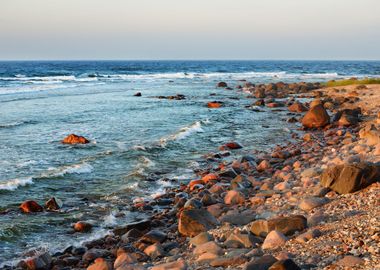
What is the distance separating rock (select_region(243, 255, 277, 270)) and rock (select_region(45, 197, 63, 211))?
243 inches

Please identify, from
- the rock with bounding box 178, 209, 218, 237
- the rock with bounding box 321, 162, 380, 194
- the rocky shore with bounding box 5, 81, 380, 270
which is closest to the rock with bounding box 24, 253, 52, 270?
the rocky shore with bounding box 5, 81, 380, 270

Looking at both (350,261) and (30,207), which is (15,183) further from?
(350,261)

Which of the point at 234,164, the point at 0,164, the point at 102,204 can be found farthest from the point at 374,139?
the point at 0,164

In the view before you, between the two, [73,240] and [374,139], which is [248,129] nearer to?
[374,139]

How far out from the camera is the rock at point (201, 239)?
7531 millimetres

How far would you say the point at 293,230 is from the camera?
705 cm

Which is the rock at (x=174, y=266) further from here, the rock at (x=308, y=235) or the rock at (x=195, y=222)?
the rock at (x=195, y=222)

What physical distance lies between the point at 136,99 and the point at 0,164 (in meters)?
24.1

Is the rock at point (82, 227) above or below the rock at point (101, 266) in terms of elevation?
below

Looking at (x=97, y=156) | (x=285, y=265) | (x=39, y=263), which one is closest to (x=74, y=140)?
(x=97, y=156)

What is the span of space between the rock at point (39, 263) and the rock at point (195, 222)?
2420 millimetres

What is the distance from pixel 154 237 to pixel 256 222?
6.55 ft

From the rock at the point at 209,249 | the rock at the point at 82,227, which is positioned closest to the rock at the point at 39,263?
the rock at the point at 82,227

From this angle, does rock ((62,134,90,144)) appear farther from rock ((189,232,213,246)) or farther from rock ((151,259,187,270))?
rock ((151,259,187,270))
